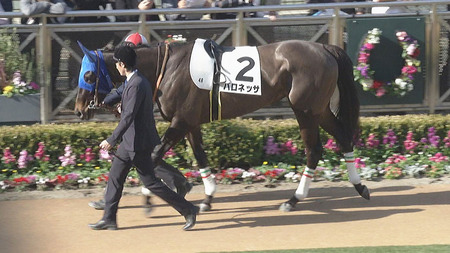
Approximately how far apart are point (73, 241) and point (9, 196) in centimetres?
183

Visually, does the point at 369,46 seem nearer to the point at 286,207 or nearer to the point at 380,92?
the point at 380,92

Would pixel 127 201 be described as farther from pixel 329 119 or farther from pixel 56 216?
pixel 329 119

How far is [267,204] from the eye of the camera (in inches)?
324

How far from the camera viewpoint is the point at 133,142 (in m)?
7.07

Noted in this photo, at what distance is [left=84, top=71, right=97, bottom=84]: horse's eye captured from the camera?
25.2 ft

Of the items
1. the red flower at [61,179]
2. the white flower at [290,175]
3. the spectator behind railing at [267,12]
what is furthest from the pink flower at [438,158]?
the red flower at [61,179]

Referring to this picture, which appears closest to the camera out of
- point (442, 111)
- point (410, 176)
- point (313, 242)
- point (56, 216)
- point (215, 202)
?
point (313, 242)

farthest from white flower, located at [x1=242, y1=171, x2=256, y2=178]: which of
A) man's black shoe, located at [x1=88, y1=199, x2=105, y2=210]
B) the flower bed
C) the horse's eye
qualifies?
the horse's eye

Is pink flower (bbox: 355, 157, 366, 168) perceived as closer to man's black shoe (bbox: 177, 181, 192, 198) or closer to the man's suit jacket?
man's black shoe (bbox: 177, 181, 192, 198)

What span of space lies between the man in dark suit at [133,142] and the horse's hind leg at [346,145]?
1.83m

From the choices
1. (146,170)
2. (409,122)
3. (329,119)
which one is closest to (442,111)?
(409,122)

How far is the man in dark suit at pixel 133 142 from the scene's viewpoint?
22.9ft

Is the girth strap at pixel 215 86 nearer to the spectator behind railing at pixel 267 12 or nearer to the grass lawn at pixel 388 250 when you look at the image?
the grass lawn at pixel 388 250

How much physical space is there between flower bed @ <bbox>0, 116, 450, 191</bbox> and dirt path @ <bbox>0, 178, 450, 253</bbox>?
175mm
